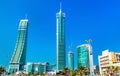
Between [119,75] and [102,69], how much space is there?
236 ft

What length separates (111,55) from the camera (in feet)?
583

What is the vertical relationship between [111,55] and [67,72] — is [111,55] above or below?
above

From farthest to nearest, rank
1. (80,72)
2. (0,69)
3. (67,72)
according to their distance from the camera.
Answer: (0,69) → (67,72) → (80,72)

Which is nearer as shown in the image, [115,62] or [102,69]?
[115,62]

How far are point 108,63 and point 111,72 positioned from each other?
7538cm

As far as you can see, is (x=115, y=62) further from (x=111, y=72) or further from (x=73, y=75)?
(x=111, y=72)

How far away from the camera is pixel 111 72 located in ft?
348

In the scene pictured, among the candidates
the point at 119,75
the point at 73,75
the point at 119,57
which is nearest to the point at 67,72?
the point at 73,75

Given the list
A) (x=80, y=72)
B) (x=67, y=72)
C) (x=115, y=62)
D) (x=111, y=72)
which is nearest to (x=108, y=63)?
(x=115, y=62)

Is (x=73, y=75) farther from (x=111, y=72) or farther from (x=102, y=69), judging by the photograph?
(x=102, y=69)

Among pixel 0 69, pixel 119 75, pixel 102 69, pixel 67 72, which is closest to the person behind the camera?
pixel 119 75

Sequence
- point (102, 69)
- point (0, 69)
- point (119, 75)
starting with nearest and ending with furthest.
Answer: point (119, 75) → point (0, 69) → point (102, 69)

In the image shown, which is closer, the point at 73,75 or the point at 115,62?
the point at 73,75

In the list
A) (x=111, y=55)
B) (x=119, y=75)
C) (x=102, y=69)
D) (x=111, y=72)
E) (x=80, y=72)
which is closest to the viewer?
(x=111, y=72)
